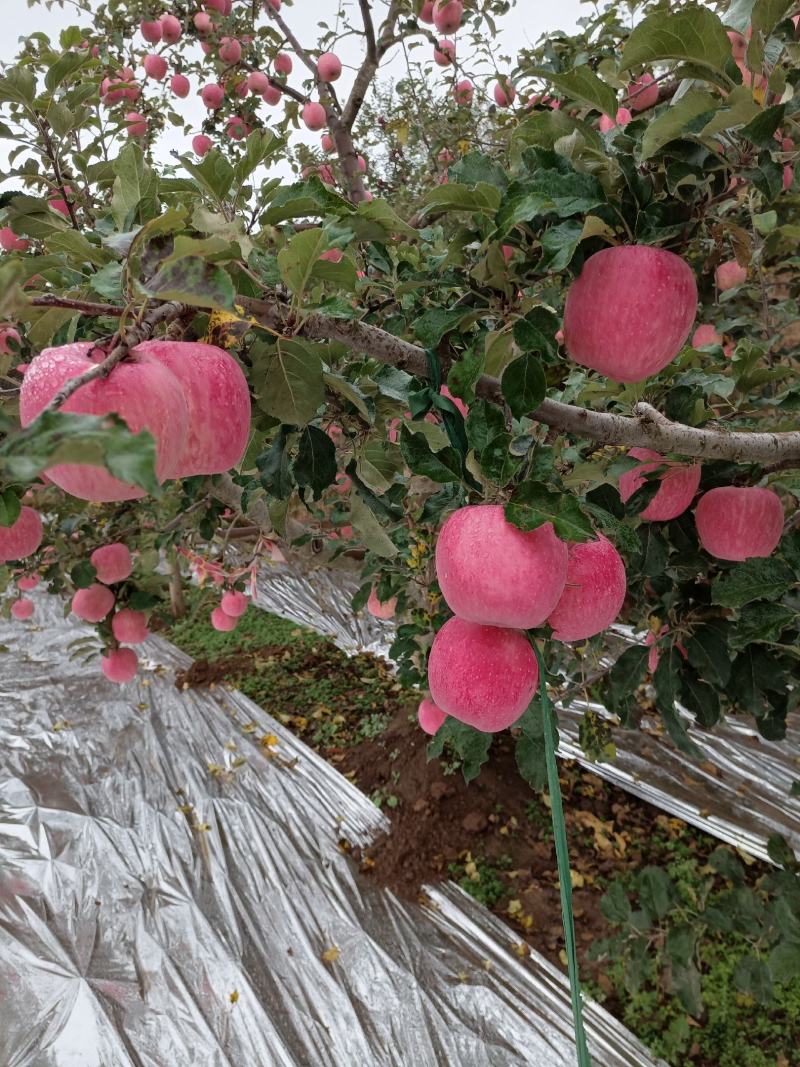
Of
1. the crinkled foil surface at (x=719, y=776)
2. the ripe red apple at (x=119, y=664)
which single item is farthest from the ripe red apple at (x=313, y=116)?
the crinkled foil surface at (x=719, y=776)

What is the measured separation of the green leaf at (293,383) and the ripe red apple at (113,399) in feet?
0.53

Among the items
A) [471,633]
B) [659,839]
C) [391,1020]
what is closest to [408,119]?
[471,633]

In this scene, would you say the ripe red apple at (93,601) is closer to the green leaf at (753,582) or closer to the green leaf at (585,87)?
the green leaf at (753,582)

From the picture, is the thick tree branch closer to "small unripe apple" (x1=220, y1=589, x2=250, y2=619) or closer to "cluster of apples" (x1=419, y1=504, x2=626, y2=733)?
"cluster of apples" (x1=419, y1=504, x2=626, y2=733)

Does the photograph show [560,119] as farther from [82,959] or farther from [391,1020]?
[82,959]

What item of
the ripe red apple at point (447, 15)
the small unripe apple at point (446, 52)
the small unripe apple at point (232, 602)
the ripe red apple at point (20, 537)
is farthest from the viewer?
the small unripe apple at point (232, 602)

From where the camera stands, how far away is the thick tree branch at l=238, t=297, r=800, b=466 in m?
0.60

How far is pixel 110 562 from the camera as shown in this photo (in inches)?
80.7

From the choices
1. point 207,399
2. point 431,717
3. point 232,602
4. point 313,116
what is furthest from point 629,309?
point 232,602

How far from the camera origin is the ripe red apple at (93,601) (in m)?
2.15

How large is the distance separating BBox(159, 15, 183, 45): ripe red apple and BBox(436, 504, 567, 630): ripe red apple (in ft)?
9.46

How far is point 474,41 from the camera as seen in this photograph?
9.18 feet

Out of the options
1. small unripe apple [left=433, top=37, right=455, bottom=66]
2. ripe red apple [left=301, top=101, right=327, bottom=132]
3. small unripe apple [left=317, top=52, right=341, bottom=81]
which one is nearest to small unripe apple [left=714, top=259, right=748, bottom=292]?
small unripe apple [left=433, top=37, right=455, bottom=66]

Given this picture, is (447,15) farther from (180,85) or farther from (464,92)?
(180,85)
